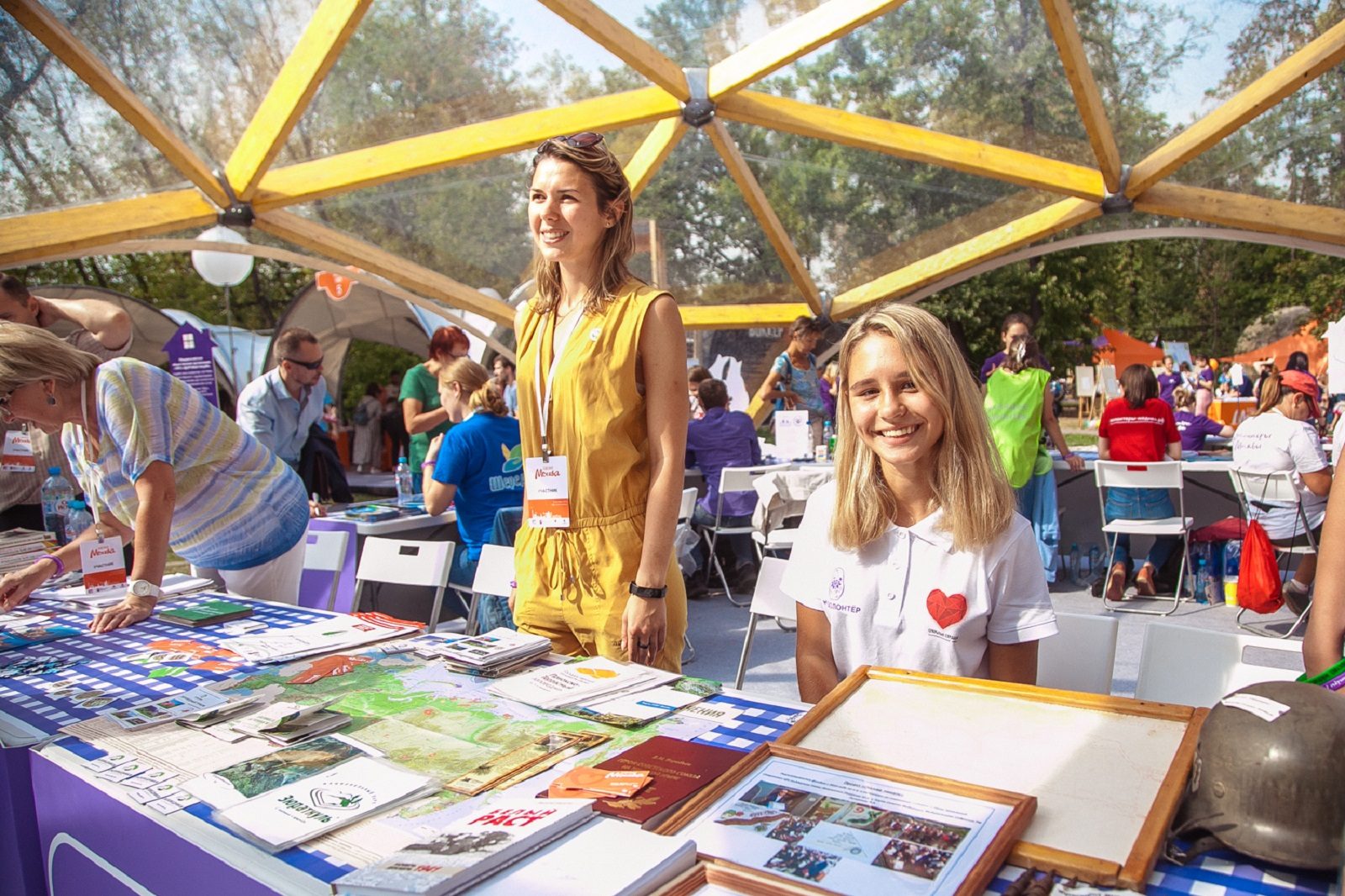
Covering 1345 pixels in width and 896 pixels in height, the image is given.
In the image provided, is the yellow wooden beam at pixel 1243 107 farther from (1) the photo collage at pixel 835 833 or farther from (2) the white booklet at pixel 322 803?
(2) the white booklet at pixel 322 803

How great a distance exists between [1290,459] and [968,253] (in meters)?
4.47

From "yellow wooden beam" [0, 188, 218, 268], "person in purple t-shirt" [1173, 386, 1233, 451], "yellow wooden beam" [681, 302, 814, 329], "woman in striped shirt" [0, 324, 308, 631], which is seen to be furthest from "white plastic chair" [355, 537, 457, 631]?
"yellow wooden beam" [681, 302, 814, 329]

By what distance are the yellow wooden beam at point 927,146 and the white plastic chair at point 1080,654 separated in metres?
5.94

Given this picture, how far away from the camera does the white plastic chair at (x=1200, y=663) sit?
1938 mm

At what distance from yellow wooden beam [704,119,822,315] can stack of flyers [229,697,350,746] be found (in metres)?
6.59

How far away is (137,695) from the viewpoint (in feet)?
6.05

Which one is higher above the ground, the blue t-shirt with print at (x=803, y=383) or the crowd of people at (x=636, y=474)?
the blue t-shirt with print at (x=803, y=383)

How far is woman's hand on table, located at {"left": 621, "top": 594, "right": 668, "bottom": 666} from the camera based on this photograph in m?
1.94

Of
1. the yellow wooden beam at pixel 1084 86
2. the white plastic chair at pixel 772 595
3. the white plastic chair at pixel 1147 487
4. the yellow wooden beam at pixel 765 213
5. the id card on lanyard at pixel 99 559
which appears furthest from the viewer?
the yellow wooden beam at pixel 765 213

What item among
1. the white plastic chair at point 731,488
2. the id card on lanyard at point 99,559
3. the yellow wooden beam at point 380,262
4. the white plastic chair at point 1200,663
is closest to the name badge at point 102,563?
the id card on lanyard at point 99,559

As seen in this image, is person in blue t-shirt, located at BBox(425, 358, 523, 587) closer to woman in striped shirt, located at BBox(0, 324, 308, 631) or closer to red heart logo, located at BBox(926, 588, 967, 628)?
woman in striped shirt, located at BBox(0, 324, 308, 631)

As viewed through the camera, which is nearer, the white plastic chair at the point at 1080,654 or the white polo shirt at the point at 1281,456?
the white plastic chair at the point at 1080,654

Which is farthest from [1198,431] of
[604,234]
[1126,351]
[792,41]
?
[1126,351]

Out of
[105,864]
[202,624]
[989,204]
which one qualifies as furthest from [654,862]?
[989,204]
